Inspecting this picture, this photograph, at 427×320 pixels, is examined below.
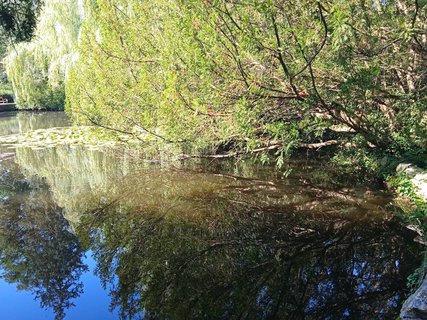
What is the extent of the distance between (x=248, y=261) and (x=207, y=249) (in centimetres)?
66

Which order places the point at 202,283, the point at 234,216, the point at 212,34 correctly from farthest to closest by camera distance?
the point at 234,216
the point at 212,34
the point at 202,283

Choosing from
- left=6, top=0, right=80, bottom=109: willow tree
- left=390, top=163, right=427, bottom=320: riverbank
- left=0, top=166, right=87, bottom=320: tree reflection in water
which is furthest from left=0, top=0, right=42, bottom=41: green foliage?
left=6, top=0, right=80, bottom=109: willow tree

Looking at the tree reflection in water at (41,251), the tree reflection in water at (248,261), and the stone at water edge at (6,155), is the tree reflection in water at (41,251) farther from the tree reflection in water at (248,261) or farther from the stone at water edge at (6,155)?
the stone at water edge at (6,155)

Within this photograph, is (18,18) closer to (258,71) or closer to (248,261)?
(258,71)

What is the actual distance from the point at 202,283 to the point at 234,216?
6.85ft

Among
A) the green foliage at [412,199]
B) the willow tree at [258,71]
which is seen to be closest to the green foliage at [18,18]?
the willow tree at [258,71]

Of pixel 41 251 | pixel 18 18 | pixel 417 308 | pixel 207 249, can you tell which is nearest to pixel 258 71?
pixel 207 249

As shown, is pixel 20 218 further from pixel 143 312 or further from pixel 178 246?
pixel 143 312

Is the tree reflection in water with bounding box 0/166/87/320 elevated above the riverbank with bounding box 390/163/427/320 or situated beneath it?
situated beneath

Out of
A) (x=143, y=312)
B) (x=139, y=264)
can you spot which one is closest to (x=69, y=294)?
(x=139, y=264)

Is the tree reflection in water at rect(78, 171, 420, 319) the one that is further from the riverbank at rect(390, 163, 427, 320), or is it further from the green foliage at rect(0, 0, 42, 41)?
the green foliage at rect(0, 0, 42, 41)

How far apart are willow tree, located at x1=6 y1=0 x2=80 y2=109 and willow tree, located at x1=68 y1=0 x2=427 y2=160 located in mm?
10645

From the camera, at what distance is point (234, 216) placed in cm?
651

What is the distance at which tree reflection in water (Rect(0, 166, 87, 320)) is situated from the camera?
488 cm
